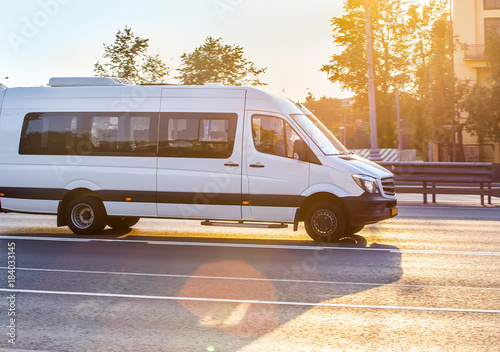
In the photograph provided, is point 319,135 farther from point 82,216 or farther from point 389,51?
point 389,51

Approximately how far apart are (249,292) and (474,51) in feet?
149

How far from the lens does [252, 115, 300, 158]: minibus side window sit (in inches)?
434

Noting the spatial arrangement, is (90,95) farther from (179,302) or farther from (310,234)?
(179,302)

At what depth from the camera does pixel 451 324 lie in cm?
596

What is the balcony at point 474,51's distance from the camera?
48.3m

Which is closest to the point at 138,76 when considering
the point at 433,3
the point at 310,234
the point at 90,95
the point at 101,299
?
the point at 90,95

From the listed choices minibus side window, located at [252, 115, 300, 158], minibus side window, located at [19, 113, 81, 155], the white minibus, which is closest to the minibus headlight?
the white minibus

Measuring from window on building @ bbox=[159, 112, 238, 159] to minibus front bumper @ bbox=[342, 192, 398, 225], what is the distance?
6.81 feet

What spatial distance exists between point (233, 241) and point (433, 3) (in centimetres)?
5239

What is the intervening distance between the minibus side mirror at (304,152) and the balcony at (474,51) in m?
40.6

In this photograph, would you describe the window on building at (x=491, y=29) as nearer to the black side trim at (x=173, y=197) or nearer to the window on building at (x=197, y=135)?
the window on building at (x=197, y=135)

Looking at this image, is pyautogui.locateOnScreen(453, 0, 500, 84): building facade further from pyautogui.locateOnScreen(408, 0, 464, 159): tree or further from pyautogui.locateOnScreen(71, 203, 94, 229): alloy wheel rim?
pyautogui.locateOnScreen(71, 203, 94, 229): alloy wheel rim

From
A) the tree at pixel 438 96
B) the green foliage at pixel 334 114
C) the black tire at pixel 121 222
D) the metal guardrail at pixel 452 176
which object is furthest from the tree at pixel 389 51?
the green foliage at pixel 334 114

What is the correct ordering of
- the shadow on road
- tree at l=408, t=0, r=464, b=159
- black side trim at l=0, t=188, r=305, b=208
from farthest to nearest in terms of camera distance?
tree at l=408, t=0, r=464, b=159 → black side trim at l=0, t=188, r=305, b=208 → the shadow on road
